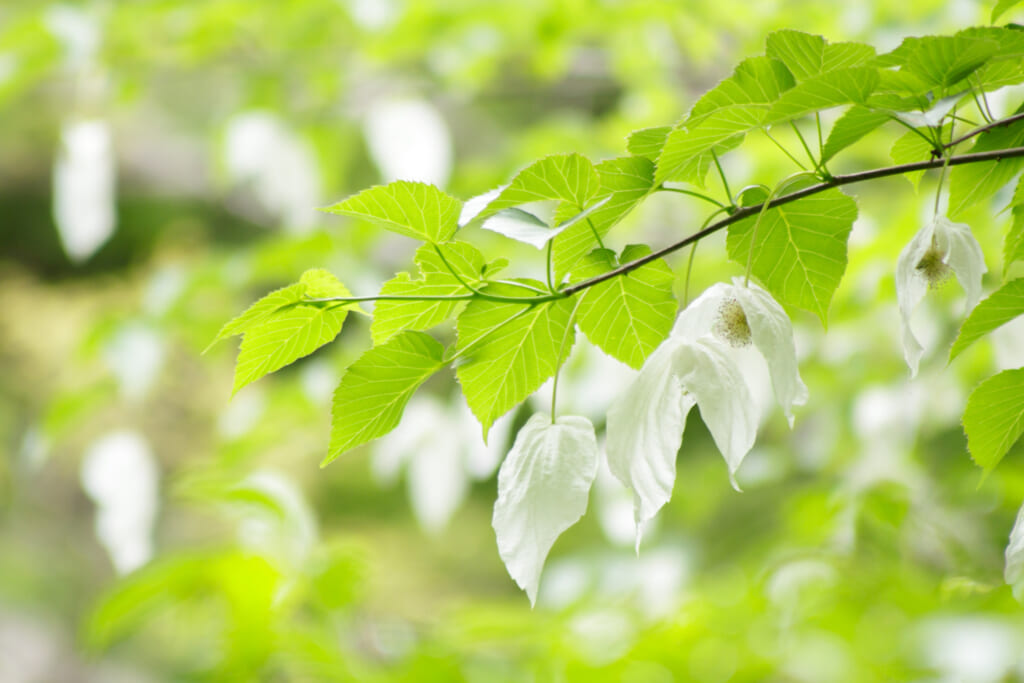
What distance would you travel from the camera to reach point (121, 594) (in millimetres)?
453

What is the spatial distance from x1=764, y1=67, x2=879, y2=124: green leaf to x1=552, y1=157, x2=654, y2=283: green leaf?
4cm

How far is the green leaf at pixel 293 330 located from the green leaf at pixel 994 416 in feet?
0.54

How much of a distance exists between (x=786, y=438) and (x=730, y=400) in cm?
118

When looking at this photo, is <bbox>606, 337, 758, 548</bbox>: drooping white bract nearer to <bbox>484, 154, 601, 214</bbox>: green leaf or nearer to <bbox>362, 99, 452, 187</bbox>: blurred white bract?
<bbox>484, 154, 601, 214</bbox>: green leaf

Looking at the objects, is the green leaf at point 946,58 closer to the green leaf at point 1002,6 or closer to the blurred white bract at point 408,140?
the green leaf at point 1002,6

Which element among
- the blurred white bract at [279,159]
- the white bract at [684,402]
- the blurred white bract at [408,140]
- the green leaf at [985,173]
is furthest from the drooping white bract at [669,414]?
the blurred white bract at [279,159]

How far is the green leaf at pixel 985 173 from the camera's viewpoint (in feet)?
0.74

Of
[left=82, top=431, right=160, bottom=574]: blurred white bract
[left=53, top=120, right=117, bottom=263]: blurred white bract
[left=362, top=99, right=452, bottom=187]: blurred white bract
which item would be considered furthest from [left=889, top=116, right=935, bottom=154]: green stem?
[left=82, top=431, right=160, bottom=574]: blurred white bract

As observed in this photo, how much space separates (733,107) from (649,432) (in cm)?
8

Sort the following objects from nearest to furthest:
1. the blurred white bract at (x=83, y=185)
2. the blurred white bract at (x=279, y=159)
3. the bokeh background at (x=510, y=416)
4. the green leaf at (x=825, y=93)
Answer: the green leaf at (x=825, y=93) < the bokeh background at (x=510, y=416) < the blurred white bract at (x=83, y=185) < the blurred white bract at (x=279, y=159)

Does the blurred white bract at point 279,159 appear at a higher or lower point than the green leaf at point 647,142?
lower

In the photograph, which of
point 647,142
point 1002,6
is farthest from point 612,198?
Result: point 1002,6

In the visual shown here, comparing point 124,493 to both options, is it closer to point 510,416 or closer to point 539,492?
point 510,416

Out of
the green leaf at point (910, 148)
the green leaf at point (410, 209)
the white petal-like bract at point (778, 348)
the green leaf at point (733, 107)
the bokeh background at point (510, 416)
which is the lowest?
the bokeh background at point (510, 416)
